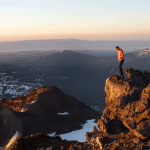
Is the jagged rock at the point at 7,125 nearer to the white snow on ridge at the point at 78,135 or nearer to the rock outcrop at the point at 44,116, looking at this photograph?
the rock outcrop at the point at 44,116

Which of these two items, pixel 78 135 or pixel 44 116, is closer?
pixel 78 135

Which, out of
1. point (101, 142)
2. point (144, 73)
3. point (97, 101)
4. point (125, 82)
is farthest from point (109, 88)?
point (97, 101)

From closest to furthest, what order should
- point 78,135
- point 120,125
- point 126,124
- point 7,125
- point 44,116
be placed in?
point 126,124
point 120,125
point 78,135
point 7,125
point 44,116

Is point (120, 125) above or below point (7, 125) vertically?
above

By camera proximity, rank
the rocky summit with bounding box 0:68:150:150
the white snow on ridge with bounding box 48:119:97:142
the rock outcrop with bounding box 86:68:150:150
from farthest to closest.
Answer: the white snow on ridge with bounding box 48:119:97:142
the rocky summit with bounding box 0:68:150:150
the rock outcrop with bounding box 86:68:150:150

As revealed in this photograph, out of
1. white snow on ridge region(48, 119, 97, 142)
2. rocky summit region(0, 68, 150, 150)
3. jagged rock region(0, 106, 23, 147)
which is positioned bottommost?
white snow on ridge region(48, 119, 97, 142)

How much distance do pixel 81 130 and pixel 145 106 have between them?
1979 centimetres

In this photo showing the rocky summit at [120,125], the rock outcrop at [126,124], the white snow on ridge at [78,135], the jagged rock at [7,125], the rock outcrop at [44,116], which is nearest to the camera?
the rock outcrop at [126,124]

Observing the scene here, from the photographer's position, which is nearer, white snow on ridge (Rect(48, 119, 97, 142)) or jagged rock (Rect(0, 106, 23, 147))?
white snow on ridge (Rect(48, 119, 97, 142))

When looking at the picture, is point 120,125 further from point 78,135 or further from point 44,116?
point 44,116

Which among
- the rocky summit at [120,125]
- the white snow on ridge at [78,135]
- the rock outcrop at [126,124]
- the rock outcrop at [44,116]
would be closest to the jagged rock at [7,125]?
the rock outcrop at [44,116]

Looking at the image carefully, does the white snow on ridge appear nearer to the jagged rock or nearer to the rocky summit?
the jagged rock

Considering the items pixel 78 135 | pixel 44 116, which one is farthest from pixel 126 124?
pixel 44 116

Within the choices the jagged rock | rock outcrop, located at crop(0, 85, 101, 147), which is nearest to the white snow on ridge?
rock outcrop, located at crop(0, 85, 101, 147)
